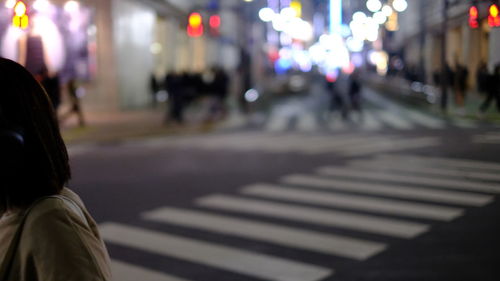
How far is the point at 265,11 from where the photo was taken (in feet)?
163

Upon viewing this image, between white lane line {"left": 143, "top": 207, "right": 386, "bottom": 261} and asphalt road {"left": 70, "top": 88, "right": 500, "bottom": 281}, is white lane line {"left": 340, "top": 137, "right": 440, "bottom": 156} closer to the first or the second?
asphalt road {"left": 70, "top": 88, "right": 500, "bottom": 281}

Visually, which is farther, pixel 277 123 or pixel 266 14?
pixel 266 14

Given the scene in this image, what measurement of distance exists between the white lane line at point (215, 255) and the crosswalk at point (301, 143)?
7.76m

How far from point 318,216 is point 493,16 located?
5.33 meters

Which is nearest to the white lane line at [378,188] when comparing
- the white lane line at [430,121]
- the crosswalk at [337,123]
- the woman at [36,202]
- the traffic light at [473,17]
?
the white lane line at [430,121]

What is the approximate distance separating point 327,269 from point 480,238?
1.68 metres

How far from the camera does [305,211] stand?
30.1 feet

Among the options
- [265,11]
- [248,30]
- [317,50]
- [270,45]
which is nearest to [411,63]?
[248,30]

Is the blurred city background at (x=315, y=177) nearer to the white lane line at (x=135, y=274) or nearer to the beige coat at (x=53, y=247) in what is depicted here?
the white lane line at (x=135, y=274)

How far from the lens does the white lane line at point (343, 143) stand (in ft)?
53.5

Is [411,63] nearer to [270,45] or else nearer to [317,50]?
[270,45]

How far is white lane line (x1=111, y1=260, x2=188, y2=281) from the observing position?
6268 millimetres

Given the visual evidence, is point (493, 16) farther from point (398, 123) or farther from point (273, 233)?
point (398, 123)

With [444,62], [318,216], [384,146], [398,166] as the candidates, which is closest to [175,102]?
[384,146]
